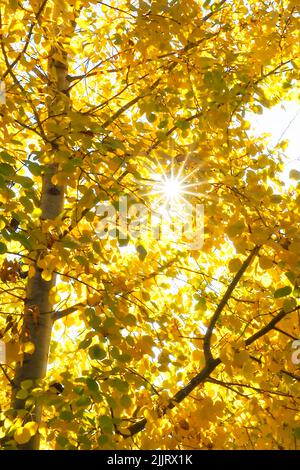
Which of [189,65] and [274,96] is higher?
[274,96]

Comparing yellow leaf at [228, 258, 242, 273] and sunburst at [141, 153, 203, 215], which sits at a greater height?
sunburst at [141, 153, 203, 215]

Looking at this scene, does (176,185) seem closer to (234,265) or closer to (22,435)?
(234,265)

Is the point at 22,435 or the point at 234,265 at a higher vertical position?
the point at 234,265

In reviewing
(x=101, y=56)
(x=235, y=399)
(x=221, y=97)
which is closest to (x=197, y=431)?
(x=235, y=399)

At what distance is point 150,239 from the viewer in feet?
12.2

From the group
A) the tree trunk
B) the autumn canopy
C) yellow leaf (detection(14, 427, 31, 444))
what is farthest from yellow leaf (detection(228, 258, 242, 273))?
yellow leaf (detection(14, 427, 31, 444))

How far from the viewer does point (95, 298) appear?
7.93 ft

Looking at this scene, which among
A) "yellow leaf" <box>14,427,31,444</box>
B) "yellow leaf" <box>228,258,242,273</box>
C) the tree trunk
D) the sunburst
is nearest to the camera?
"yellow leaf" <box>14,427,31,444</box>

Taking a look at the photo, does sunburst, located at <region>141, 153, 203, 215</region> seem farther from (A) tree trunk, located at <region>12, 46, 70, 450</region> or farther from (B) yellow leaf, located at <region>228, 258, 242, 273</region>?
(A) tree trunk, located at <region>12, 46, 70, 450</region>

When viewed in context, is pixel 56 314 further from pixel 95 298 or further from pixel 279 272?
pixel 279 272

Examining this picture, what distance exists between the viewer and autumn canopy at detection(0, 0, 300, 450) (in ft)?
7.48

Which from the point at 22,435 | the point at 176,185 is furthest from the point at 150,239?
the point at 22,435

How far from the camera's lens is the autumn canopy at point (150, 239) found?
228 cm

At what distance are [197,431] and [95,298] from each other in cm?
98
